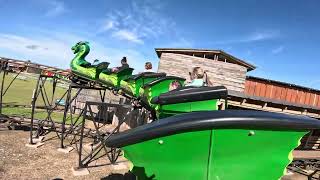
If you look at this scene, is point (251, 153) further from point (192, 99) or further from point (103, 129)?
Answer: point (103, 129)

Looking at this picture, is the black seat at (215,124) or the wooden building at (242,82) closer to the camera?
the black seat at (215,124)

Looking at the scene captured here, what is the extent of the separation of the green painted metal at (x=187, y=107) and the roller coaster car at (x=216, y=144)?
152 centimetres

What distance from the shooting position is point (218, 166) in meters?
3.38

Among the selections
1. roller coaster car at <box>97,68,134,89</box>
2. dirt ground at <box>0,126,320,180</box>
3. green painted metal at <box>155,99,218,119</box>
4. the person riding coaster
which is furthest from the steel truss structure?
green painted metal at <box>155,99,218,119</box>

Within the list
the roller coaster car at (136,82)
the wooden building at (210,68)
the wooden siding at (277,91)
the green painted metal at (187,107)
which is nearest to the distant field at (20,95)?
the wooden building at (210,68)

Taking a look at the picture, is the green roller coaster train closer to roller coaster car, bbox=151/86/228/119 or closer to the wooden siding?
roller coaster car, bbox=151/86/228/119

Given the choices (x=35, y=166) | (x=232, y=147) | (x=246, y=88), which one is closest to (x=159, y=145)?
(x=232, y=147)

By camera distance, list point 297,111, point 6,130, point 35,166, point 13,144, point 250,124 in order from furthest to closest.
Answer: point 297,111
point 6,130
point 13,144
point 35,166
point 250,124

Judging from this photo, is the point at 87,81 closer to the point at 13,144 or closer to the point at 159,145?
the point at 13,144

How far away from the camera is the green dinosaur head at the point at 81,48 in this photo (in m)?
10.8

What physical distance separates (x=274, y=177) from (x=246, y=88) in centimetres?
1601

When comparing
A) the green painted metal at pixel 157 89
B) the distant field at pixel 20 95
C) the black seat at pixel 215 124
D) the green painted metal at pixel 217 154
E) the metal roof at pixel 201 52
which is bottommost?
the distant field at pixel 20 95

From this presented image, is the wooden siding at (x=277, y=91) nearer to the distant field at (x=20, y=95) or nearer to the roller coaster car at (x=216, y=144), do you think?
the distant field at (x=20, y=95)

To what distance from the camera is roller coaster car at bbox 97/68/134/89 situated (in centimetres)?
983
